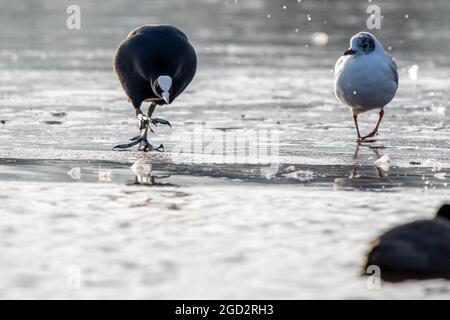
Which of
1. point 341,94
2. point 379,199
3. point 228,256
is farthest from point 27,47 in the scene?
point 228,256

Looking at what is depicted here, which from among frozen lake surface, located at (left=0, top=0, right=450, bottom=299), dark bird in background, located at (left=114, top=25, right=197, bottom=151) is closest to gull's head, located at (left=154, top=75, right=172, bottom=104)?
dark bird in background, located at (left=114, top=25, right=197, bottom=151)

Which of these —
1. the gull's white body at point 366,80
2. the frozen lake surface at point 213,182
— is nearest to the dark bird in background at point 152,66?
the frozen lake surface at point 213,182

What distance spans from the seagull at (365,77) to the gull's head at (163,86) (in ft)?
7.41

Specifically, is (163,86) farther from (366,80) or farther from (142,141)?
(366,80)

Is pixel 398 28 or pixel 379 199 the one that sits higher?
pixel 398 28

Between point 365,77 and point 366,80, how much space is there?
1.4 inches

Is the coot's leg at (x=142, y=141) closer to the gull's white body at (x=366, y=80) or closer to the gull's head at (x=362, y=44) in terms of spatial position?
the gull's white body at (x=366, y=80)

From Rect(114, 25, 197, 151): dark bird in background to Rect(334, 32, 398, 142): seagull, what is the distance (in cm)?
178

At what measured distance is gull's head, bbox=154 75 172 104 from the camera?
11.1 meters

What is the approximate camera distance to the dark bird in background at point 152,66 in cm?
1155

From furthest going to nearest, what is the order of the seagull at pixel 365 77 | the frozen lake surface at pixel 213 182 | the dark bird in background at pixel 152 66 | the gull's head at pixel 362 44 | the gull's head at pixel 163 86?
the gull's head at pixel 362 44
the seagull at pixel 365 77
the dark bird in background at pixel 152 66
the gull's head at pixel 163 86
the frozen lake surface at pixel 213 182

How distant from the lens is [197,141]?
12.0 m
